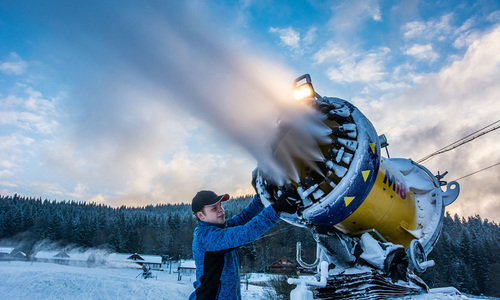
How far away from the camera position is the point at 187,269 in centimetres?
8912

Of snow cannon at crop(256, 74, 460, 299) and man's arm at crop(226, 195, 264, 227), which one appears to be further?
man's arm at crop(226, 195, 264, 227)

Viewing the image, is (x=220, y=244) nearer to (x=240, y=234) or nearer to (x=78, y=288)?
(x=240, y=234)

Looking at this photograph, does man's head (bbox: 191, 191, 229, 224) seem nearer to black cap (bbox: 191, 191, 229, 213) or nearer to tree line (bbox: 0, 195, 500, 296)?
black cap (bbox: 191, 191, 229, 213)

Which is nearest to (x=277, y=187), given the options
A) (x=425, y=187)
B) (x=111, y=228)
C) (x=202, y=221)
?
(x=202, y=221)

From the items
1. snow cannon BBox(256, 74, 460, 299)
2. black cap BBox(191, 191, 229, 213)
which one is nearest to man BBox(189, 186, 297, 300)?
black cap BBox(191, 191, 229, 213)

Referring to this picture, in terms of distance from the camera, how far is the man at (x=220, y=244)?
385 centimetres

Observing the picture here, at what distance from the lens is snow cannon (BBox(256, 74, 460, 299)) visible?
15.7ft

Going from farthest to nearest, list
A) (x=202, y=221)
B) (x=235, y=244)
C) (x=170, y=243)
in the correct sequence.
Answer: (x=170, y=243) < (x=202, y=221) < (x=235, y=244)

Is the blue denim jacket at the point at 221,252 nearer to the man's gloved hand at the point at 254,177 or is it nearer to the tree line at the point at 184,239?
the man's gloved hand at the point at 254,177

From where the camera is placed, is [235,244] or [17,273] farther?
[17,273]

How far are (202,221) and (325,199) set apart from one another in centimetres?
192

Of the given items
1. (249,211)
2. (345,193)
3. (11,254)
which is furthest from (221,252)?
(11,254)

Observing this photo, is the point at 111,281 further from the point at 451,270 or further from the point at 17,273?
the point at 451,270

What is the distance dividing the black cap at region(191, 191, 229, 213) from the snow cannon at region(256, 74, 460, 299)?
1.12m
